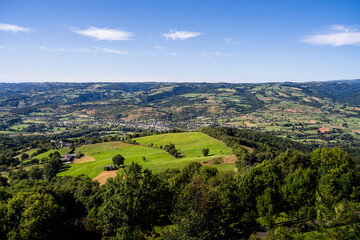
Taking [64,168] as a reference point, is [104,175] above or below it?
above

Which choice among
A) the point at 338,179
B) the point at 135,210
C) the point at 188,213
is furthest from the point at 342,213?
the point at 135,210

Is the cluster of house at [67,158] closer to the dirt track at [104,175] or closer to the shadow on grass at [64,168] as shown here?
the shadow on grass at [64,168]

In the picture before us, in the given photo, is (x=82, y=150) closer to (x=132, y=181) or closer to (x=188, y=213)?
(x=132, y=181)

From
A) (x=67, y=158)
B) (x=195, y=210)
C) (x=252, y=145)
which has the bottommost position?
(x=67, y=158)

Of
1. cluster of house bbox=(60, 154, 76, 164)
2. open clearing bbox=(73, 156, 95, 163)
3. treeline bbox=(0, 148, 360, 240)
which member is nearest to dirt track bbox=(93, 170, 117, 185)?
treeline bbox=(0, 148, 360, 240)

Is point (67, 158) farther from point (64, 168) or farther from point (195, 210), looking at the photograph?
point (195, 210)

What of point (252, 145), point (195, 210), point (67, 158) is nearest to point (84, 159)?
point (67, 158)

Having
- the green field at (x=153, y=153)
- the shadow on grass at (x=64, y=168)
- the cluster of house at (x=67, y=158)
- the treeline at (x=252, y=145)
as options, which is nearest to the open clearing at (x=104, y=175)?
the green field at (x=153, y=153)
